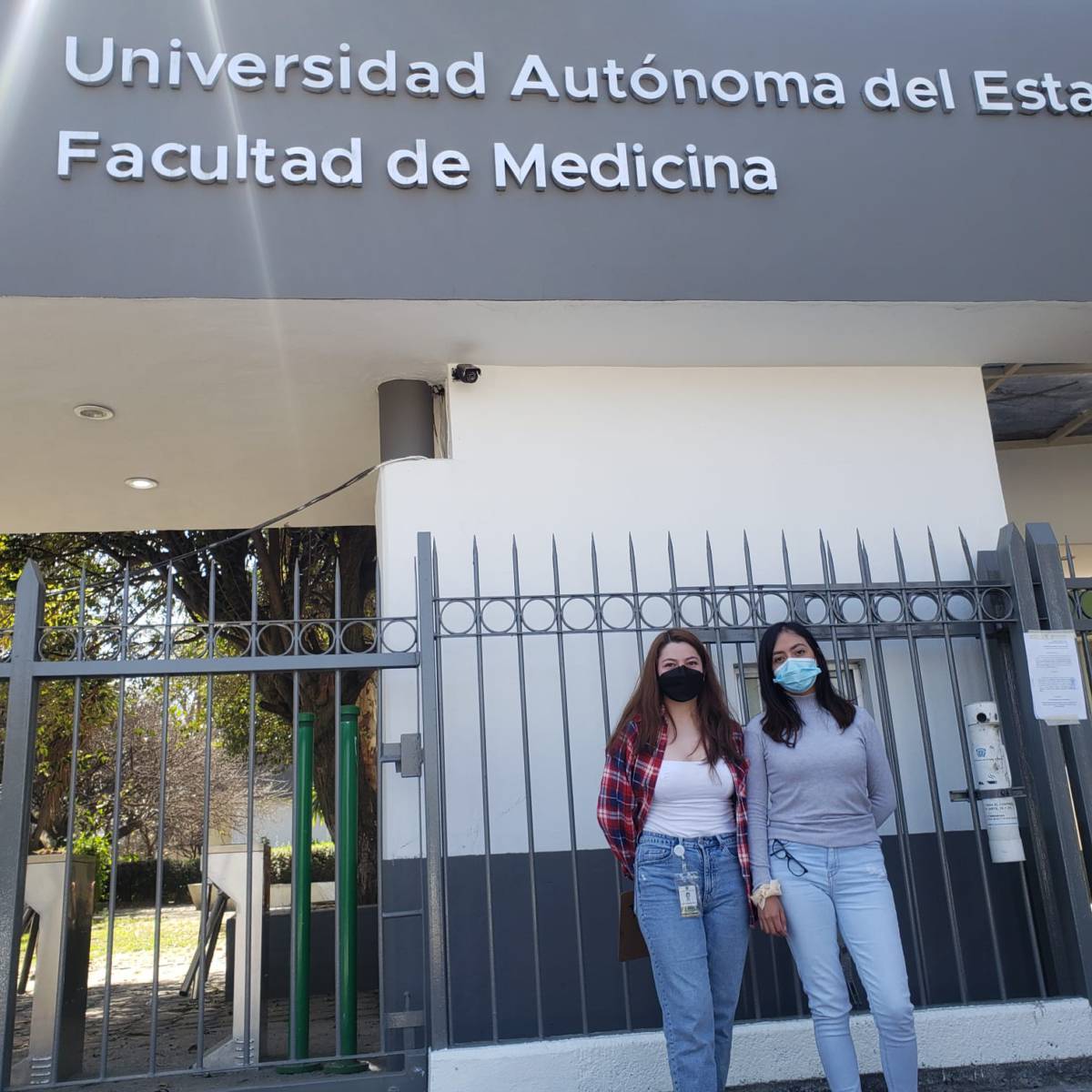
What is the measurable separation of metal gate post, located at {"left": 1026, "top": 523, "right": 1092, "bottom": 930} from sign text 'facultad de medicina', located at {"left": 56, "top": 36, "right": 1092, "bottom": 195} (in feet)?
7.15

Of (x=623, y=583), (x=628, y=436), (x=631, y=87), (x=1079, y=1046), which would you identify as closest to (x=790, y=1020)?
(x=1079, y=1046)

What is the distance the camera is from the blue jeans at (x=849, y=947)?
3.44 meters

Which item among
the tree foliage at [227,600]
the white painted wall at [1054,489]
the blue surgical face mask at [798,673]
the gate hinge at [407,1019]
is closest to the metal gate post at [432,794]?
the gate hinge at [407,1019]

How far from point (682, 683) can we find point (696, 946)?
0.86m

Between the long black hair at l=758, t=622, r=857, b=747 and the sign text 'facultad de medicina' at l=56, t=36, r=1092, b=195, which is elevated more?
the sign text 'facultad de medicina' at l=56, t=36, r=1092, b=195

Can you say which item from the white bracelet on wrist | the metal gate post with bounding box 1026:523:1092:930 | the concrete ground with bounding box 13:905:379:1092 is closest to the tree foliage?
the concrete ground with bounding box 13:905:379:1092

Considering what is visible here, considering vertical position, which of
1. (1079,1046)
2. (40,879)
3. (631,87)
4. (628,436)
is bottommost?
(1079,1046)

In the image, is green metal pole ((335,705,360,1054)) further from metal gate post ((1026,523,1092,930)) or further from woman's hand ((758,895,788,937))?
metal gate post ((1026,523,1092,930))

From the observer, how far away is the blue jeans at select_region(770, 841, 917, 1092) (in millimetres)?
3439

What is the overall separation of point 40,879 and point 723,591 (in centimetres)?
370

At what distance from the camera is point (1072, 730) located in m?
4.78

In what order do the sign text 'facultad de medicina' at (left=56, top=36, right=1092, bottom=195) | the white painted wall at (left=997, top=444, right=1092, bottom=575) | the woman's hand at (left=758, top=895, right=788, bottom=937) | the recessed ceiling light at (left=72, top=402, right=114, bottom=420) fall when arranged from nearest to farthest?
the woman's hand at (left=758, top=895, right=788, bottom=937)
the sign text 'facultad de medicina' at (left=56, top=36, right=1092, bottom=195)
the recessed ceiling light at (left=72, top=402, right=114, bottom=420)
the white painted wall at (left=997, top=444, right=1092, bottom=575)

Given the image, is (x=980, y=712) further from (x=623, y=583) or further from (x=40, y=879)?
(x=40, y=879)

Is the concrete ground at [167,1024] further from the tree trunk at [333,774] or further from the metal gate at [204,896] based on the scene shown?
the tree trunk at [333,774]
